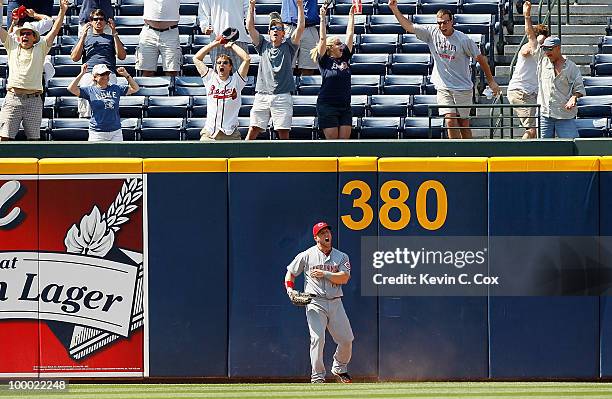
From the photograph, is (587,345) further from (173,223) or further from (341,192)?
(173,223)

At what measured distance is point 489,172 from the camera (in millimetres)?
13570

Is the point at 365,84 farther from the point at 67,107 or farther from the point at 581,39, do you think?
the point at 67,107

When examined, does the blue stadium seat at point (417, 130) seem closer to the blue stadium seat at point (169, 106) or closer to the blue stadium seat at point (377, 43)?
the blue stadium seat at point (377, 43)

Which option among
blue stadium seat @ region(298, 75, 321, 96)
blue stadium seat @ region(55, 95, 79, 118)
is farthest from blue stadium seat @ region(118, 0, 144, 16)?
blue stadium seat @ region(298, 75, 321, 96)

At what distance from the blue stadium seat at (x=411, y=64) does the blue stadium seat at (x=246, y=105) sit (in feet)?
6.44

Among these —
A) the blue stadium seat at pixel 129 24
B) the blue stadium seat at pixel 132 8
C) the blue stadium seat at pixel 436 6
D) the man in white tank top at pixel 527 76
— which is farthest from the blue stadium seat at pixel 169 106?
the man in white tank top at pixel 527 76

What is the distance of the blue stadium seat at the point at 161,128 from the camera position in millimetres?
16297

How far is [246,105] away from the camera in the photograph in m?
16.6

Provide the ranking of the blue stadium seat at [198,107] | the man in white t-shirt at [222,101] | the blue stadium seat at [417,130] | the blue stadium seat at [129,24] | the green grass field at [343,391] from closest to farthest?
the green grass field at [343,391], the man in white t-shirt at [222,101], the blue stadium seat at [417,130], the blue stadium seat at [198,107], the blue stadium seat at [129,24]

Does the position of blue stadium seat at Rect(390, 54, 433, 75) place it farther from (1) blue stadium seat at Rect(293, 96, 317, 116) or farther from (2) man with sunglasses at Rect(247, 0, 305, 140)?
(2) man with sunglasses at Rect(247, 0, 305, 140)

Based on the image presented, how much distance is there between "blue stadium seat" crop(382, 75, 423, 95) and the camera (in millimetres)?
16922

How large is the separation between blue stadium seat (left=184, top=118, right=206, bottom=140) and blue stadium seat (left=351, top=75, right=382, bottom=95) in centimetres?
199

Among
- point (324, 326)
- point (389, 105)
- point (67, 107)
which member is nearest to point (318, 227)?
point (324, 326)

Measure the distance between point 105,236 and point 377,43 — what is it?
566 centimetres
